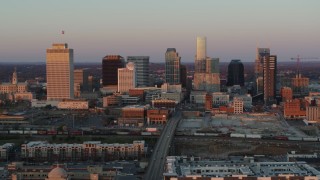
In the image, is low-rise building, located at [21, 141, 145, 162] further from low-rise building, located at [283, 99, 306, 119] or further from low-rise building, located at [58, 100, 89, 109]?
low-rise building, located at [58, 100, 89, 109]

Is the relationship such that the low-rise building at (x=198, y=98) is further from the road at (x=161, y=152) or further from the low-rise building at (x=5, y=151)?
the low-rise building at (x=5, y=151)

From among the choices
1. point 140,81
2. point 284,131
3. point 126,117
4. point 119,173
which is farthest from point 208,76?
point 119,173

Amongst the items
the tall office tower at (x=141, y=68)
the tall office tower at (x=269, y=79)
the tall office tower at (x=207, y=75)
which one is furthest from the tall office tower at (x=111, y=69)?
the tall office tower at (x=269, y=79)

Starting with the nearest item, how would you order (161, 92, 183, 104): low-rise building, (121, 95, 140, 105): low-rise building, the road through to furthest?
the road → (121, 95, 140, 105): low-rise building → (161, 92, 183, 104): low-rise building

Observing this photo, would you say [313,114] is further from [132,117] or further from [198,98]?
[198,98]

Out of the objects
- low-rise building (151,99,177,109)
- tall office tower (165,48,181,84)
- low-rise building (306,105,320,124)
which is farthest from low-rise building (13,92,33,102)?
low-rise building (306,105,320,124)
